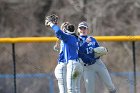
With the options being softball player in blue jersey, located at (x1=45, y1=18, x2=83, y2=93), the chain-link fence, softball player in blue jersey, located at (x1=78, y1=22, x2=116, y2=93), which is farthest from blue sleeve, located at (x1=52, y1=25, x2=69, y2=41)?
the chain-link fence

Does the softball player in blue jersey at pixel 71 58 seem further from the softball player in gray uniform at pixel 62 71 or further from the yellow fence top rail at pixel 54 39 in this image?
the yellow fence top rail at pixel 54 39

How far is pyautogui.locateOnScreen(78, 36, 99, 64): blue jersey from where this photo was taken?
406 inches

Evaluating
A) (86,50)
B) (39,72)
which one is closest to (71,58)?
(86,50)

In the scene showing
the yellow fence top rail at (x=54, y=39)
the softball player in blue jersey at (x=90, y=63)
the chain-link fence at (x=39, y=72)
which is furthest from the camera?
the chain-link fence at (x=39, y=72)

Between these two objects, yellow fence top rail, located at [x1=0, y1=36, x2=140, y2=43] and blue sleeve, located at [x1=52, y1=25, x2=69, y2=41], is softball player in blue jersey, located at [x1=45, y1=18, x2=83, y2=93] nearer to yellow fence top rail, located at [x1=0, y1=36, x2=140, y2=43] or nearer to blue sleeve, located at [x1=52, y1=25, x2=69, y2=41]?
blue sleeve, located at [x1=52, y1=25, x2=69, y2=41]

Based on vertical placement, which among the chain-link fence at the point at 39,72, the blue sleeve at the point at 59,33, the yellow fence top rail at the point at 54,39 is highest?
the blue sleeve at the point at 59,33

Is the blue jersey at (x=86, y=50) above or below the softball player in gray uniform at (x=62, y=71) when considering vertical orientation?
above

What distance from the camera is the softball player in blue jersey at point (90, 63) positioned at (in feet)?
33.8

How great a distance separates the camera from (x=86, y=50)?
407 inches

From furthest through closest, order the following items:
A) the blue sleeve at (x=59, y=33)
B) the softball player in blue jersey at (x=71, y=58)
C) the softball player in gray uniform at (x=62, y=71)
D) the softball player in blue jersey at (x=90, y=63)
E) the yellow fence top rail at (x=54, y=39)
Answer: the yellow fence top rail at (x=54, y=39)
the softball player in blue jersey at (x=90, y=63)
the softball player in gray uniform at (x=62, y=71)
the softball player in blue jersey at (x=71, y=58)
the blue sleeve at (x=59, y=33)

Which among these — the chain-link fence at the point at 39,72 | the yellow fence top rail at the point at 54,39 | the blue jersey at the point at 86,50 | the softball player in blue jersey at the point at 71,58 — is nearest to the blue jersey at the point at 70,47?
the softball player in blue jersey at the point at 71,58

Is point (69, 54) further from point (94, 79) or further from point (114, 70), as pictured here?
point (114, 70)

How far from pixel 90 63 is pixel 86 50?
20 cm

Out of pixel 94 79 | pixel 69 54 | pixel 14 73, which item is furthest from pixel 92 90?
pixel 14 73
